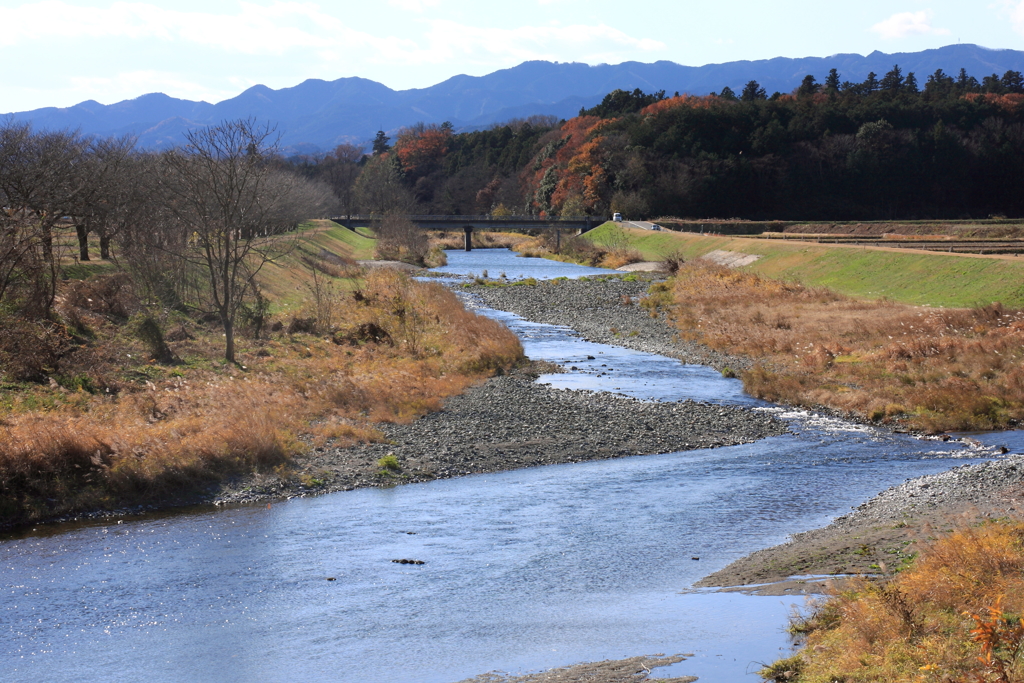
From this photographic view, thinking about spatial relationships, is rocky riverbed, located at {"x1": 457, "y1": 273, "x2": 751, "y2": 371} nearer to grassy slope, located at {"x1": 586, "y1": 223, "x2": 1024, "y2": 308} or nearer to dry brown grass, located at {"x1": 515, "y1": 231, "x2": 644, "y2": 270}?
grassy slope, located at {"x1": 586, "y1": 223, "x2": 1024, "y2": 308}

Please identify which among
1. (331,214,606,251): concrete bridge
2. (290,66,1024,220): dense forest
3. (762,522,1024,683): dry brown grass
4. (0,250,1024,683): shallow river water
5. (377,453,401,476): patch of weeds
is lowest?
(0,250,1024,683): shallow river water

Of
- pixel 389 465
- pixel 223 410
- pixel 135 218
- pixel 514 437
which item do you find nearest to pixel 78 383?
pixel 223 410

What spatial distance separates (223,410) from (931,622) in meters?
19.3

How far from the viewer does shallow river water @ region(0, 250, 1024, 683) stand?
38.7 ft

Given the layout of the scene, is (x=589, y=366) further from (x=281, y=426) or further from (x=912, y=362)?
(x=281, y=426)

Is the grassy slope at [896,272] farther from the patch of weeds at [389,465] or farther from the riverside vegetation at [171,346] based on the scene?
the patch of weeds at [389,465]

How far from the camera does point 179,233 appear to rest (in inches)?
1593

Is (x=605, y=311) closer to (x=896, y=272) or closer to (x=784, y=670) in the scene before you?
(x=896, y=272)

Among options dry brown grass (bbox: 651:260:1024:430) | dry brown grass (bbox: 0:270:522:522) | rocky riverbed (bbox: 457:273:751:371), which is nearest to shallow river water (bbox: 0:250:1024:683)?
dry brown grass (bbox: 0:270:522:522)

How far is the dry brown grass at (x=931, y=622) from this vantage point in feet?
28.5

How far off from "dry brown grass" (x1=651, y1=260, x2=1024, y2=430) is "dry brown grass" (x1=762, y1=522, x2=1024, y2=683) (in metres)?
14.7

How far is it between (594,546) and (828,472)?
8.22 metres

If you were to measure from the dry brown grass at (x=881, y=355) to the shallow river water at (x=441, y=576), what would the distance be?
11.4 feet

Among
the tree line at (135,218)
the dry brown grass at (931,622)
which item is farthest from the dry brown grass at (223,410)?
the dry brown grass at (931,622)
